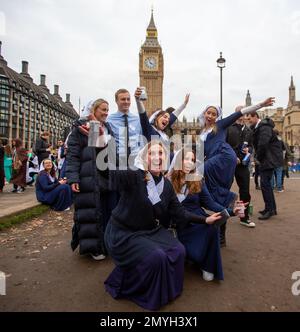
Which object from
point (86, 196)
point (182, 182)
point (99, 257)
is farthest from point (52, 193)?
point (182, 182)

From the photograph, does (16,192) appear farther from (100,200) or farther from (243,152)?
(243,152)

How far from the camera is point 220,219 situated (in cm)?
254

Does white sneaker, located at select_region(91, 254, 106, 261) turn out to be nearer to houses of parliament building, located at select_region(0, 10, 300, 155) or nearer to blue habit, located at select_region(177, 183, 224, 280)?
blue habit, located at select_region(177, 183, 224, 280)

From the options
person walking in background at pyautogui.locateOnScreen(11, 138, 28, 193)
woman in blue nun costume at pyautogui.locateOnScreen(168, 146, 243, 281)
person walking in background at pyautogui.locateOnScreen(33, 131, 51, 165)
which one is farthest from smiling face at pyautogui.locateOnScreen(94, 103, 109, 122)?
person walking in background at pyautogui.locateOnScreen(11, 138, 28, 193)

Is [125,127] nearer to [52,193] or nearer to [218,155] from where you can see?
[218,155]

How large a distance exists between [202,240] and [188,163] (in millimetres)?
832

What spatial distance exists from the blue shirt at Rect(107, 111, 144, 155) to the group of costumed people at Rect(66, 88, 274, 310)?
0.05ft

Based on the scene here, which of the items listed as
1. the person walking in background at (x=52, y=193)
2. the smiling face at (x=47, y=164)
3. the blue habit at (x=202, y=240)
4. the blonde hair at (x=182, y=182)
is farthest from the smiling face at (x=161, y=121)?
the smiling face at (x=47, y=164)

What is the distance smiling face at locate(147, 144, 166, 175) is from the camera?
2467 mm

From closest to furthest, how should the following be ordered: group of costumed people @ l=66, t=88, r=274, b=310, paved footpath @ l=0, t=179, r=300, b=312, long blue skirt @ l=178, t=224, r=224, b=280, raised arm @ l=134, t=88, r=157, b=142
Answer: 1. paved footpath @ l=0, t=179, r=300, b=312
2. group of costumed people @ l=66, t=88, r=274, b=310
3. long blue skirt @ l=178, t=224, r=224, b=280
4. raised arm @ l=134, t=88, r=157, b=142

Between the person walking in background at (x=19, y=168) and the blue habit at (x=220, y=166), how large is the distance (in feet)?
24.5

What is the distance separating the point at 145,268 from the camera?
2.22 m

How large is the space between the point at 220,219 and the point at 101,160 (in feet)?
4.30
